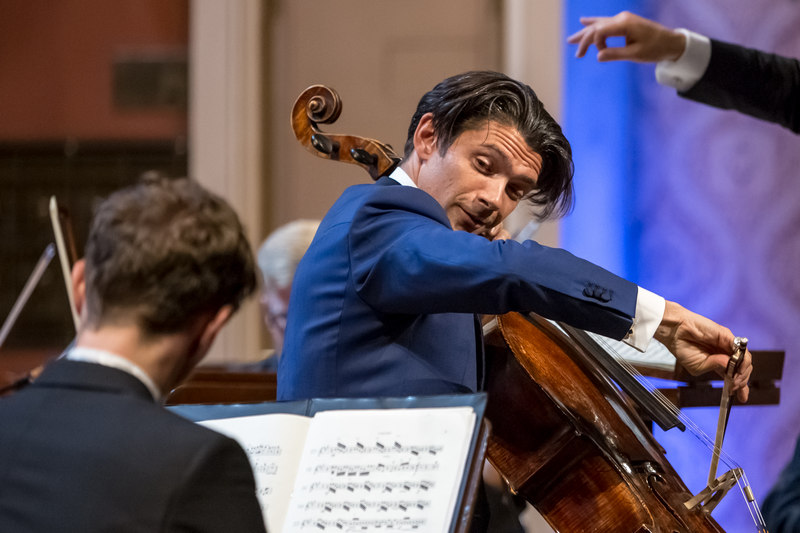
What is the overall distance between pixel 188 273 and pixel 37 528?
0.92 ft

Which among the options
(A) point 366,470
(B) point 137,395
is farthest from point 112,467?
(A) point 366,470

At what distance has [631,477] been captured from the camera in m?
1.49

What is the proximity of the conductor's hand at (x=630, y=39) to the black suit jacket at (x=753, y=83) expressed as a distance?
0.37ft

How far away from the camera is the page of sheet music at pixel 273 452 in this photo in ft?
3.88

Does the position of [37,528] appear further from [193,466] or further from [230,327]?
[230,327]

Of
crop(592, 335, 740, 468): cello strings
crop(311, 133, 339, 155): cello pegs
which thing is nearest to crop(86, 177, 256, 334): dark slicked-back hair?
crop(311, 133, 339, 155): cello pegs

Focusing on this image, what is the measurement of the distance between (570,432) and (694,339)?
0.25 m

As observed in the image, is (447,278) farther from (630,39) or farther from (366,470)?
(630,39)

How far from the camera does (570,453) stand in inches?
59.7

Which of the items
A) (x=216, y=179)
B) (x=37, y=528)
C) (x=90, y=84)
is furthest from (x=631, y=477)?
(x=90, y=84)

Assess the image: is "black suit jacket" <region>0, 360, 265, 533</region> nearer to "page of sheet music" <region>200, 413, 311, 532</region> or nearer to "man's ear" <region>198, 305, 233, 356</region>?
"man's ear" <region>198, 305, 233, 356</region>

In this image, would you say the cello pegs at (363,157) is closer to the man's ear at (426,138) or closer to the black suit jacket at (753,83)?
the man's ear at (426,138)

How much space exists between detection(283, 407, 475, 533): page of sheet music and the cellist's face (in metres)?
0.53

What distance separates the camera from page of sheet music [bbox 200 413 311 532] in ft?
3.88
